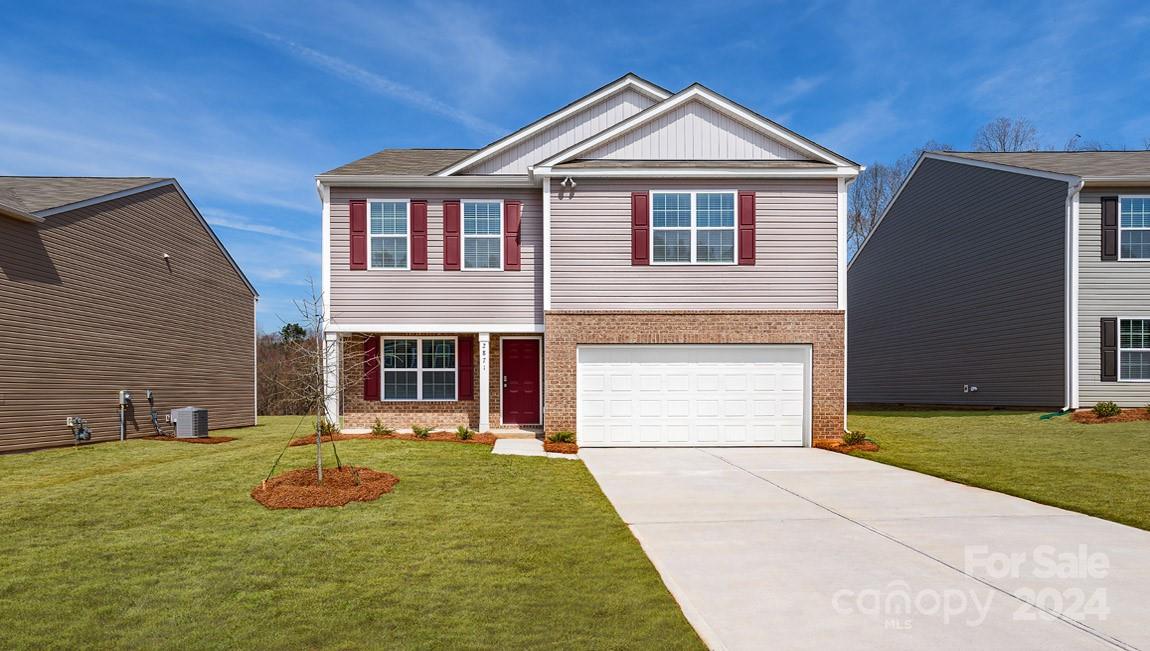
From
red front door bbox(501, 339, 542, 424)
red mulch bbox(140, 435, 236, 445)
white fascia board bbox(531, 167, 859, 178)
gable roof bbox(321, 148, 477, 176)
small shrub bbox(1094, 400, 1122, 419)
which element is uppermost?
gable roof bbox(321, 148, 477, 176)

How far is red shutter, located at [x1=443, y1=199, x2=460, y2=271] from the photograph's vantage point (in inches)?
589

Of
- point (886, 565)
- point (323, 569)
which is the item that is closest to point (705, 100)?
point (886, 565)

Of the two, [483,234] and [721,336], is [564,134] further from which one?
[721,336]

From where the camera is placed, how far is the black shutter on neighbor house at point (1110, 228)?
16875 mm

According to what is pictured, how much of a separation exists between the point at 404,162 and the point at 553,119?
12.2 feet

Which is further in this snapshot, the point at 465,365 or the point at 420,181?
the point at 465,365

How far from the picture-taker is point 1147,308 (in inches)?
664

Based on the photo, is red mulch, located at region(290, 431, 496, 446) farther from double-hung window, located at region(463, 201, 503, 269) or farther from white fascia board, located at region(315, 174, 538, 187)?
white fascia board, located at region(315, 174, 538, 187)

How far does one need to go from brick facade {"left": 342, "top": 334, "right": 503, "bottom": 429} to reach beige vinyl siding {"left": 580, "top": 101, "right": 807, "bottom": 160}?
546cm

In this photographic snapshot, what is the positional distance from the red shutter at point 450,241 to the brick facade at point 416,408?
5.74ft

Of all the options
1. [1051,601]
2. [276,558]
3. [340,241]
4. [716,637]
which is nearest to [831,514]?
[1051,601]

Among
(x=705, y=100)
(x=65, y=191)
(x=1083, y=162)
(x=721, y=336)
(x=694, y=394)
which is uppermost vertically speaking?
(x=705, y=100)

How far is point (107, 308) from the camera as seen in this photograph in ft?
50.1

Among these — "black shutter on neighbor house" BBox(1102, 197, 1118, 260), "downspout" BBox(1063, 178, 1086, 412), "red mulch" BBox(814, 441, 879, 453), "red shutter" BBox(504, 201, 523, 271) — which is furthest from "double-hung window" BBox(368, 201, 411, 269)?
"black shutter on neighbor house" BBox(1102, 197, 1118, 260)
